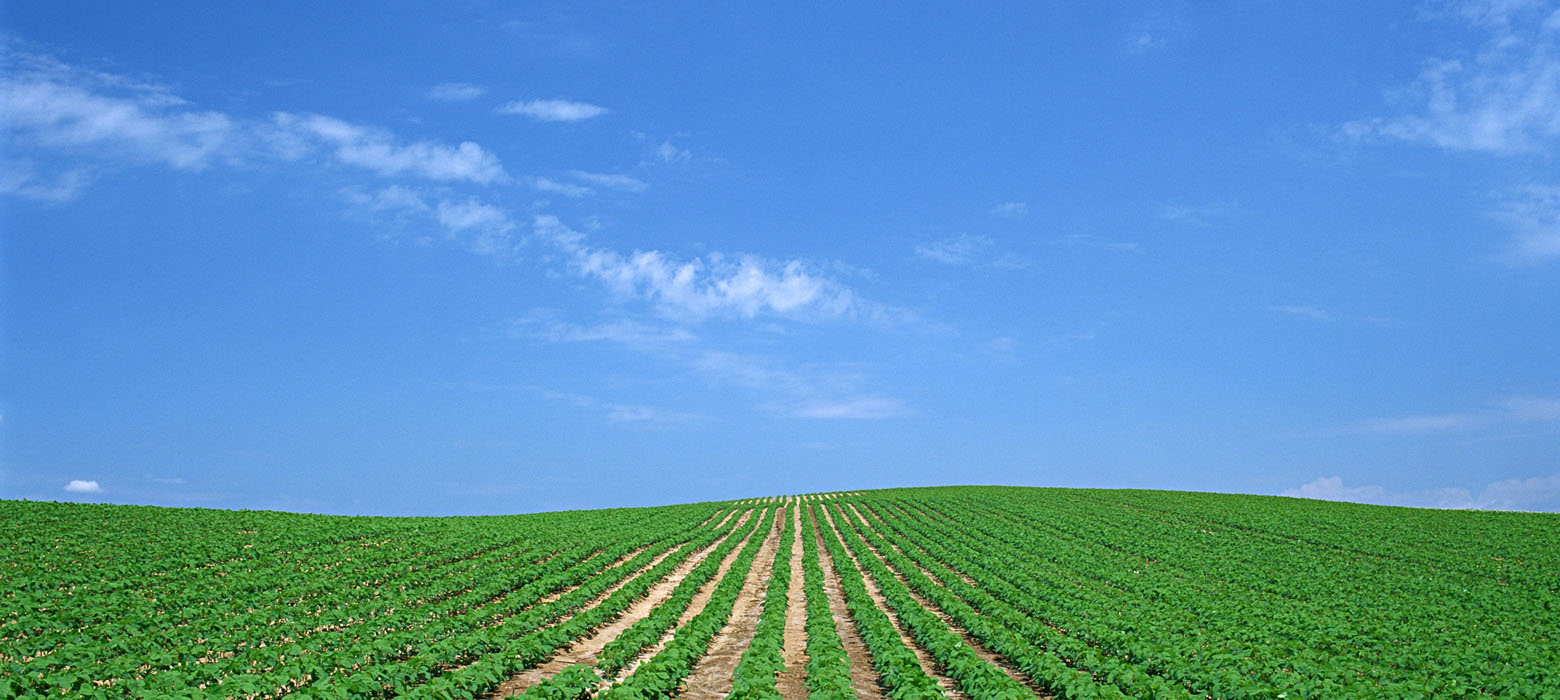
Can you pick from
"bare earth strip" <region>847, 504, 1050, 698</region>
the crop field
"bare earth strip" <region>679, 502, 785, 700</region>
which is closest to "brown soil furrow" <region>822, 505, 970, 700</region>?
the crop field

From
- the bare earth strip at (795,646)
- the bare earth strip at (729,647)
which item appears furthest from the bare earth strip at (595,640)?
the bare earth strip at (795,646)

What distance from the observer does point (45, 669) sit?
13.5 meters

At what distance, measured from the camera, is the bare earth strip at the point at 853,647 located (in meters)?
15.0

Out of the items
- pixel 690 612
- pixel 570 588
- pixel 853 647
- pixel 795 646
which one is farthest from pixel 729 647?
pixel 570 588

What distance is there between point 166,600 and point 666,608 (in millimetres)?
12878

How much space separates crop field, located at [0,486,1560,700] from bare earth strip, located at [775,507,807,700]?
0.10 m

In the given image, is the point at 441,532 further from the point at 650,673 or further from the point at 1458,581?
the point at 1458,581

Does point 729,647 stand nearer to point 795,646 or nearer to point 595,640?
point 795,646

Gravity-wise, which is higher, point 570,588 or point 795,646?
point 795,646

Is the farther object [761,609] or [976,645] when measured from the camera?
[761,609]

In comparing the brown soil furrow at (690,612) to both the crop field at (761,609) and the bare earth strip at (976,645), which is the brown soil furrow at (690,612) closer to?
the crop field at (761,609)

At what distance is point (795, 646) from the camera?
Answer: 1856 cm

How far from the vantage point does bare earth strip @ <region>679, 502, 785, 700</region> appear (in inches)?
583

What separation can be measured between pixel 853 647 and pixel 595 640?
6.17 meters
